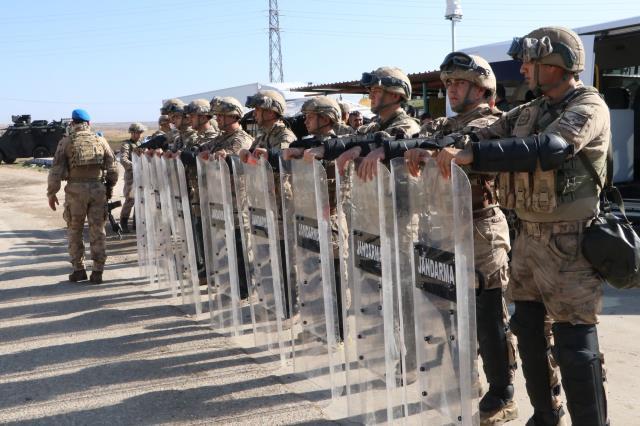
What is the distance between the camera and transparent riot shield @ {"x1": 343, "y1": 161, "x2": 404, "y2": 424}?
10.9ft

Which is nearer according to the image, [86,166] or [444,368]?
[444,368]

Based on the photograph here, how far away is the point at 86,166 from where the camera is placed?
7.72m

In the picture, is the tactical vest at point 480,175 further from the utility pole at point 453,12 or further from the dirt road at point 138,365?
the utility pole at point 453,12

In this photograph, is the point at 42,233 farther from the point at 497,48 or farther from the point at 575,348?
the point at 575,348

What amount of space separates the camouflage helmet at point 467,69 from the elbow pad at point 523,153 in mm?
1042

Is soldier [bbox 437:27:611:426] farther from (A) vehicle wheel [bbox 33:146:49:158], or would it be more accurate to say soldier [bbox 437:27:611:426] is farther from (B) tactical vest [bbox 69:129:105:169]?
(A) vehicle wheel [bbox 33:146:49:158]

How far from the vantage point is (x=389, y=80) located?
4.25 metres

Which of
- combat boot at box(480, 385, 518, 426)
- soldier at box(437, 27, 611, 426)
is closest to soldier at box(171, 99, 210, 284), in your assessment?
combat boot at box(480, 385, 518, 426)

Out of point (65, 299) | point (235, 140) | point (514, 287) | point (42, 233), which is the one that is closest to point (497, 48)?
point (235, 140)

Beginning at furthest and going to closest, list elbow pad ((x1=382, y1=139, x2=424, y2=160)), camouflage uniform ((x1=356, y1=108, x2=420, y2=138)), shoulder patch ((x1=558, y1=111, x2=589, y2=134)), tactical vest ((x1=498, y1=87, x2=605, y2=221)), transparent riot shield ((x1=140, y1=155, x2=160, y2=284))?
transparent riot shield ((x1=140, y1=155, x2=160, y2=284)), camouflage uniform ((x1=356, y1=108, x2=420, y2=138)), elbow pad ((x1=382, y1=139, x2=424, y2=160)), tactical vest ((x1=498, y1=87, x2=605, y2=221)), shoulder patch ((x1=558, y1=111, x2=589, y2=134))

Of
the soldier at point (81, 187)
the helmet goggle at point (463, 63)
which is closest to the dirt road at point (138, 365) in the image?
the soldier at point (81, 187)

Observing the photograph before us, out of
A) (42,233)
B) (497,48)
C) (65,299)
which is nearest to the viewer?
(65,299)

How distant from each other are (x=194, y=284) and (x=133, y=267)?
282 cm

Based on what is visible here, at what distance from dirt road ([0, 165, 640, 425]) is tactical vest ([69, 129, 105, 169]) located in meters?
1.34
